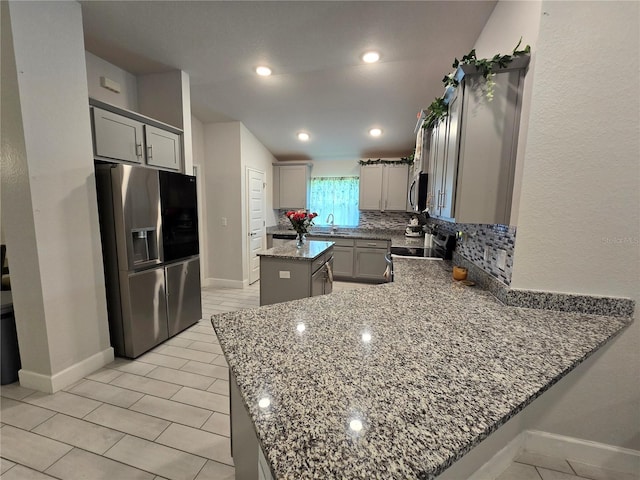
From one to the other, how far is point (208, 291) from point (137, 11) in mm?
3474

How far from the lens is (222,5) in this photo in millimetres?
2014

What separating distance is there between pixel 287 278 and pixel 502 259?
6.47 ft

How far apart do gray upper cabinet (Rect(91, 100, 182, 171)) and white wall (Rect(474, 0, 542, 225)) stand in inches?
116

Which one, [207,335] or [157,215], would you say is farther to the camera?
[207,335]

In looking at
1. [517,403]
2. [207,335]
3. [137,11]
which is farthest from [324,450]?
[137,11]

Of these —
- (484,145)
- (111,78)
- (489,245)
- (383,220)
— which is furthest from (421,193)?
(111,78)

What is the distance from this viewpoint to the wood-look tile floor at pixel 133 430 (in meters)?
1.41

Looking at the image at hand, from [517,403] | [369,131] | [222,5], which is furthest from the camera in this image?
[369,131]

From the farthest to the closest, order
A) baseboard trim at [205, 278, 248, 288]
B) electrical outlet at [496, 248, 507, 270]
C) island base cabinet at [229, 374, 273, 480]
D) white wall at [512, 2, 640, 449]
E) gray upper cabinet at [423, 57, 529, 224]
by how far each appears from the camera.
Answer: baseboard trim at [205, 278, 248, 288]
electrical outlet at [496, 248, 507, 270]
gray upper cabinet at [423, 57, 529, 224]
white wall at [512, 2, 640, 449]
island base cabinet at [229, 374, 273, 480]

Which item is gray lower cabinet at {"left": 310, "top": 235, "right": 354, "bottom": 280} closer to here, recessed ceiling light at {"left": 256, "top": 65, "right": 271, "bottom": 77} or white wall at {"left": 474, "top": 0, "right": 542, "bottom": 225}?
recessed ceiling light at {"left": 256, "top": 65, "right": 271, "bottom": 77}

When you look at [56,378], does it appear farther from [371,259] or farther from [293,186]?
[293,186]

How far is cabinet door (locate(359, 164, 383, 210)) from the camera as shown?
4.94 m

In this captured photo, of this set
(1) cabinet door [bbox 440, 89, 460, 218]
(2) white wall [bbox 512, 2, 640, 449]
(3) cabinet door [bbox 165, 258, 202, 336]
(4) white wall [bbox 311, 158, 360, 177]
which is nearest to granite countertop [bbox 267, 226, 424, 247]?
(4) white wall [bbox 311, 158, 360, 177]

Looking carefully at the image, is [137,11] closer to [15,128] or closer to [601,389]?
[15,128]
